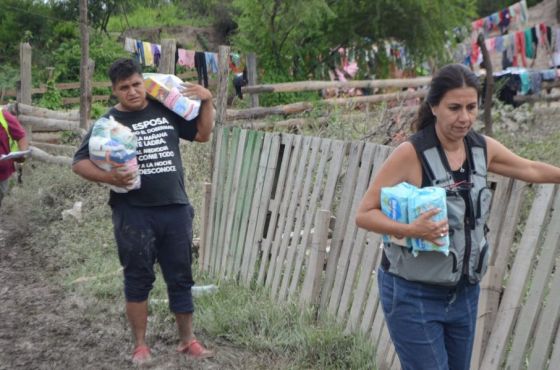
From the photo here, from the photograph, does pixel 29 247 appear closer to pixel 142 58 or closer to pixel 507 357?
pixel 507 357

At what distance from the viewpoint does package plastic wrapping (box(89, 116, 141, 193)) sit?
14.0ft

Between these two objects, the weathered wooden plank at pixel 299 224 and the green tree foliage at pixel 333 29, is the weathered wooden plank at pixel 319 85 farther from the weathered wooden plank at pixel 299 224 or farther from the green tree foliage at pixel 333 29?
the weathered wooden plank at pixel 299 224

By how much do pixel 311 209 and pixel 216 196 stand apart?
4.91 feet

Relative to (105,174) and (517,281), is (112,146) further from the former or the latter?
(517,281)

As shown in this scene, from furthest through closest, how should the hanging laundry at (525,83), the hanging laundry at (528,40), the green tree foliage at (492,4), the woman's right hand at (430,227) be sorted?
the green tree foliage at (492,4) → the hanging laundry at (528,40) → the hanging laundry at (525,83) → the woman's right hand at (430,227)

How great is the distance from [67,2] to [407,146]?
26330mm

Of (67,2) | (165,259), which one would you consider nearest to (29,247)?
(165,259)

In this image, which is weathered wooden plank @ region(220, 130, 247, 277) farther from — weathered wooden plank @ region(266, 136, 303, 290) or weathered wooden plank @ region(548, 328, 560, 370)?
weathered wooden plank @ region(548, 328, 560, 370)

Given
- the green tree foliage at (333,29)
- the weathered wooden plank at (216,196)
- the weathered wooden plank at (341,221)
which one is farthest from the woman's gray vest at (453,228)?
the green tree foliage at (333,29)

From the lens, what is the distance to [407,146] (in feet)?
9.46

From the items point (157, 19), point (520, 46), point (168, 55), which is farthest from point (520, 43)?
point (168, 55)

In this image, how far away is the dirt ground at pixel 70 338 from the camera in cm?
473

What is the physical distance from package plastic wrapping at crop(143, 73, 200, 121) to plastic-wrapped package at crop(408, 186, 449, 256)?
7.27 ft

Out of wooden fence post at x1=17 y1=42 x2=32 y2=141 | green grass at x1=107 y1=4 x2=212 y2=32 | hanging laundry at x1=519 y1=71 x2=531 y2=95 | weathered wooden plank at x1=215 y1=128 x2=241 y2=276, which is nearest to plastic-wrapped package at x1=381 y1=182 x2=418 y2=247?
weathered wooden plank at x1=215 y1=128 x2=241 y2=276
